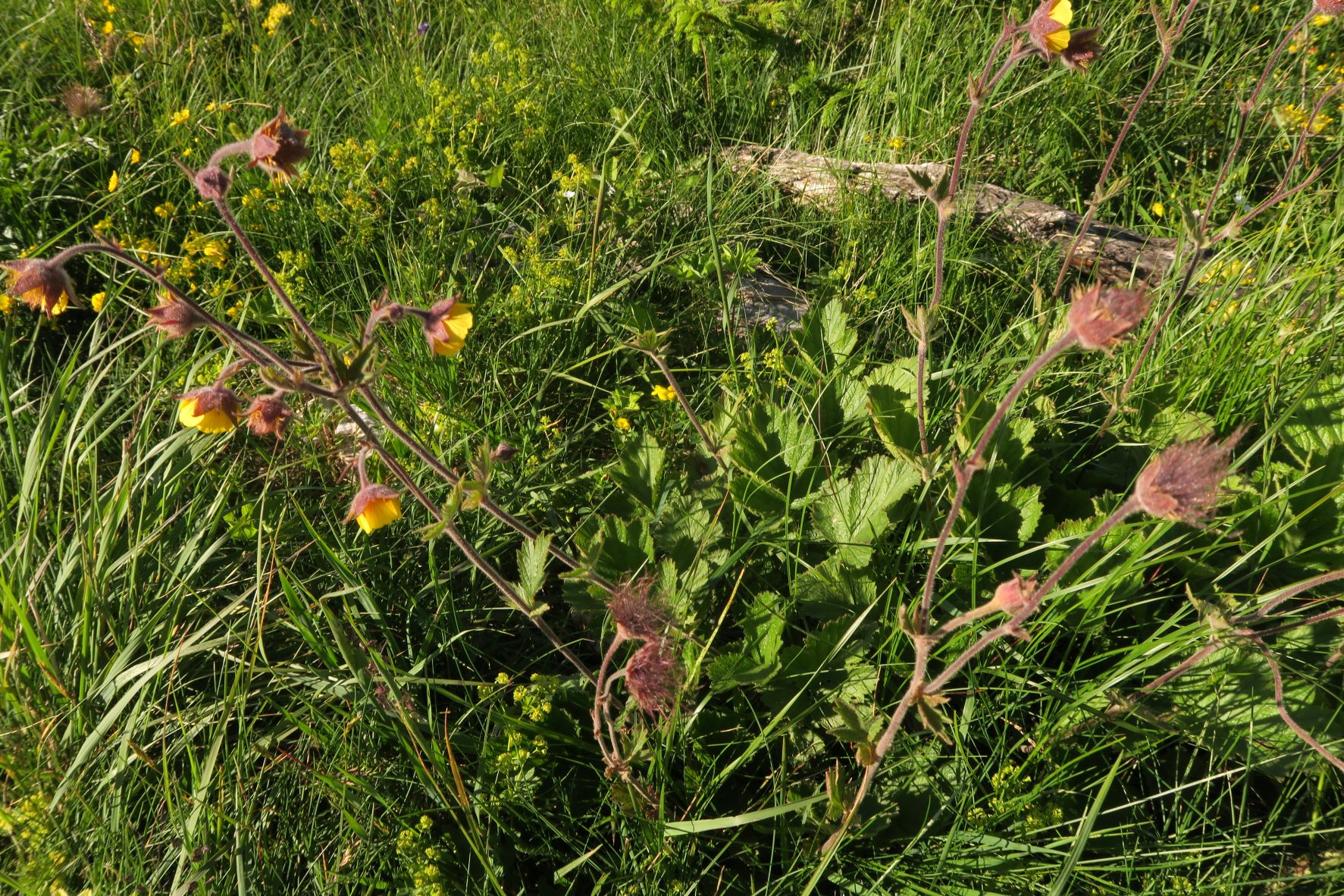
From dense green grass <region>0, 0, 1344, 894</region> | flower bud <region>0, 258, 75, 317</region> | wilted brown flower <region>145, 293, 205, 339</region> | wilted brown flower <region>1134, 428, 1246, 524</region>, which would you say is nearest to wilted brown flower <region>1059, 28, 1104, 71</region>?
dense green grass <region>0, 0, 1344, 894</region>

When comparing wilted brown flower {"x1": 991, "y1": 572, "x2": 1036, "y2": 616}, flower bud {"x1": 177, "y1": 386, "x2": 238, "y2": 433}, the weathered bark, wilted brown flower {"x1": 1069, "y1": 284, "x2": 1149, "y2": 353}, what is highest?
wilted brown flower {"x1": 1069, "y1": 284, "x2": 1149, "y2": 353}

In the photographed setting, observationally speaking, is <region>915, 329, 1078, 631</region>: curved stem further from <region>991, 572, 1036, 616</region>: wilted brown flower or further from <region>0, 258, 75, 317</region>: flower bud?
<region>0, 258, 75, 317</region>: flower bud

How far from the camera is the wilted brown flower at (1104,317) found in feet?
3.79

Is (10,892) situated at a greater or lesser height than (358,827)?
lesser

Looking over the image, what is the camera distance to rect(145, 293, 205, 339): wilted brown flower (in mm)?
1352

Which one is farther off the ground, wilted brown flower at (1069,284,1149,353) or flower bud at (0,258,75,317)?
wilted brown flower at (1069,284,1149,353)

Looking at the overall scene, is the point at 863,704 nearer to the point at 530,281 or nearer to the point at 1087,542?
the point at 1087,542

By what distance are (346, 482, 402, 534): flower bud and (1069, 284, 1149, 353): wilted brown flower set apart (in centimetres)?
104

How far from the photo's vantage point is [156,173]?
309cm

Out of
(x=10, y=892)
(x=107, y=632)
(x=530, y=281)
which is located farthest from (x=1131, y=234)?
(x=10, y=892)

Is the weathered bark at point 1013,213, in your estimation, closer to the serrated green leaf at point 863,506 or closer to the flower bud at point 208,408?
the serrated green leaf at point 863,506

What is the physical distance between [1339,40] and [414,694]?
13.4 ft

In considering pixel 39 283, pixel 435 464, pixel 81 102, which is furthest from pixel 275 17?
pixel 435 464

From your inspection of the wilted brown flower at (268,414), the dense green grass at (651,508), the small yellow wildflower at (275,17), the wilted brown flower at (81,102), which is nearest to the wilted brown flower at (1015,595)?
the dense green grass at (651,508)
